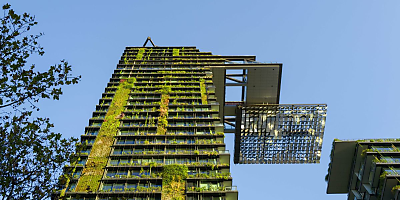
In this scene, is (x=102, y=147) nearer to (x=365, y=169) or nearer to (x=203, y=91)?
(x=203, y=91)

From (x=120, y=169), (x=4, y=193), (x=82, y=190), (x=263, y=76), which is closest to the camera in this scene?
(x=4, y=193)

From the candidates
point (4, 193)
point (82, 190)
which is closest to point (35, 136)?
point (4, 193)

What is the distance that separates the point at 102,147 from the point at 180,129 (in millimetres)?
10877

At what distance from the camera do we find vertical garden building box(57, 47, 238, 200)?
36.4 m

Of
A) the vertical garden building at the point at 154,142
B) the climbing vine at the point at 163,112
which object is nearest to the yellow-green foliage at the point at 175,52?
the vertical garden building at the point at 154,142

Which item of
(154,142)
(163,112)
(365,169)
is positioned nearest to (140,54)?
(163,112)

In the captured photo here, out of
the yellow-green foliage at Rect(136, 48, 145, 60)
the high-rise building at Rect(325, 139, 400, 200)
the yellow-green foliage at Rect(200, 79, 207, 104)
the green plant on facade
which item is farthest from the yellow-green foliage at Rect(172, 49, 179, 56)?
the green plant on facade

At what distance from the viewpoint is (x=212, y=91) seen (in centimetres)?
5997

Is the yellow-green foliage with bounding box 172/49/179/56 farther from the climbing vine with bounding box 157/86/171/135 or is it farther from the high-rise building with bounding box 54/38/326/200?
the climbing vine with bounding box 157/86/171/135

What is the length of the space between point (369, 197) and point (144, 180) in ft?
99.6

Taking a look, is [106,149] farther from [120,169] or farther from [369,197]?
[369,197]

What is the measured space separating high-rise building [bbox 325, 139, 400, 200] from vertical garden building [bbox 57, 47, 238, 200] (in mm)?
19507

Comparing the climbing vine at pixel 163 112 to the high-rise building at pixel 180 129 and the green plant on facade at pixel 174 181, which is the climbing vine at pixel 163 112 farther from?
the green plant on facade at pixel 174 181

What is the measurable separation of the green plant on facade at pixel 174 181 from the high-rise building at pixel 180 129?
0.11 metres
